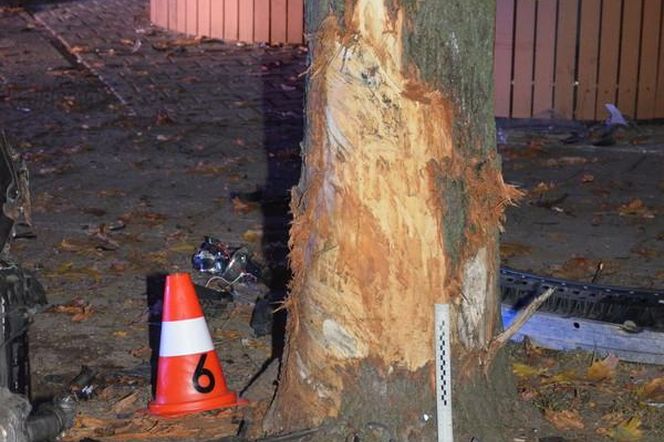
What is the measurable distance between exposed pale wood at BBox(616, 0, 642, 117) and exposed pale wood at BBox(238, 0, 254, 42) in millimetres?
5074

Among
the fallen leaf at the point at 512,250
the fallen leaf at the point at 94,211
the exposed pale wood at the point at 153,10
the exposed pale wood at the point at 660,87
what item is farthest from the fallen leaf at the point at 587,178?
the exposed pale wood at the point at 153,10

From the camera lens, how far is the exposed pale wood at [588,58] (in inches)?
434

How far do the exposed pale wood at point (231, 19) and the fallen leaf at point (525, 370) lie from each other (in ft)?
32.9

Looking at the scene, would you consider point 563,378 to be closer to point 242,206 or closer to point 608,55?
point 242,206

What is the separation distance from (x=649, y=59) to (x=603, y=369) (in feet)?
19.8

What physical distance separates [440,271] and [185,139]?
6.29 meters

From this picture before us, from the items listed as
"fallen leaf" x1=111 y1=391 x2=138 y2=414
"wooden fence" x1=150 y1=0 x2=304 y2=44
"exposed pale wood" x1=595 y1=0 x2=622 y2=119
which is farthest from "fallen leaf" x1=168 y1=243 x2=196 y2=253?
"wooden fence" x1=150 y1=0 x2=304 y2=44

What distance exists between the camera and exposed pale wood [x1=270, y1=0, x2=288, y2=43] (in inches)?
580

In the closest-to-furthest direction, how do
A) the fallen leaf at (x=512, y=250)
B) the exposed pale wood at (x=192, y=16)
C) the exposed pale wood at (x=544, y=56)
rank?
the fallen leaf at (x=512, y=250)
the exposed pale wood at (x=544, y=56)
the exposed pale wood at (x=192, y=16)

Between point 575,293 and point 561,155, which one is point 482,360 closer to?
point 575,293

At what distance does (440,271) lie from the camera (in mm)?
4547

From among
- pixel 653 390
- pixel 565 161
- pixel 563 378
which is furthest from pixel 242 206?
pixel 653 390

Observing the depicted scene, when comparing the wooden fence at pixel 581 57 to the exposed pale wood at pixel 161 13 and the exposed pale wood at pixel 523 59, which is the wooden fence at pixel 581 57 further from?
the exposed pale wood at pixel 161 13

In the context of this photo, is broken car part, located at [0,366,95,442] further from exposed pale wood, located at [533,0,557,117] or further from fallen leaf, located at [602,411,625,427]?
exposed pale wood, located at [533,0,557,117]
